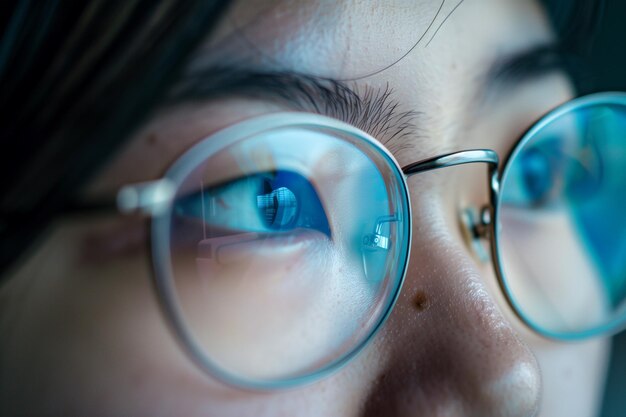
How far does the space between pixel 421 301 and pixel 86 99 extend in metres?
0.39

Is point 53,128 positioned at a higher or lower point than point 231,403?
higher

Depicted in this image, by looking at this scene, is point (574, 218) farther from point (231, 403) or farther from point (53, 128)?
point (53, 128)

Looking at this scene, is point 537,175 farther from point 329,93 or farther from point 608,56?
point 329,93

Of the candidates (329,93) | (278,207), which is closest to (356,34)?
(329,93)

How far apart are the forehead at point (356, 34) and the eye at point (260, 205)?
0.12m

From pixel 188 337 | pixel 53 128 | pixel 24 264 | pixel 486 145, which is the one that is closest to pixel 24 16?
pixel 53 128

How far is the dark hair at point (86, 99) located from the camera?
0.42 metres

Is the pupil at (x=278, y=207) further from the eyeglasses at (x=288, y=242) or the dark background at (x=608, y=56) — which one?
the dark background at (x=608, y=56)

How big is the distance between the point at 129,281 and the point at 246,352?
13 cm

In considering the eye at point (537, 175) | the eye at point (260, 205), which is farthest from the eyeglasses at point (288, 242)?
the eye at point (537, 175)

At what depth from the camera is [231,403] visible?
0.46 metres

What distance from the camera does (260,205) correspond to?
504 mm

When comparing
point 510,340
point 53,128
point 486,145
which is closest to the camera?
point 53,128

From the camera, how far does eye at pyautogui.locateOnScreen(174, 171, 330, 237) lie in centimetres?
47
